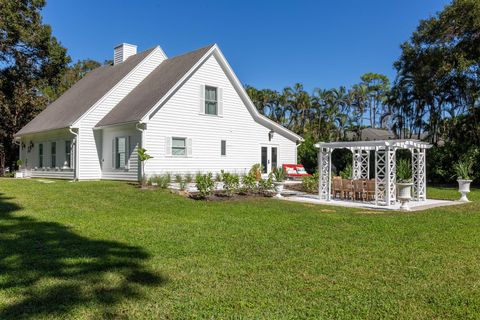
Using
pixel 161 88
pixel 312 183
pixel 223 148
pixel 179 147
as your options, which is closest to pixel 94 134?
pixel 161 88

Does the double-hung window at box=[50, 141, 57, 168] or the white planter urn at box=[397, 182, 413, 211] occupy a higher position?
the double-hung window at box=[50, 141, 57, 168]

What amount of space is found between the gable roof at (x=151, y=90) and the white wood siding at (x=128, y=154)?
0.51 m

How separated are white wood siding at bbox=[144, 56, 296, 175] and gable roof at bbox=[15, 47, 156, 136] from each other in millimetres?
4260

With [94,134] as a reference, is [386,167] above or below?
below

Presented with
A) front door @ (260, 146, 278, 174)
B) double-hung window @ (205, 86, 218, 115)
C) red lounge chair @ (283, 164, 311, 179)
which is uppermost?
double-hung window @ (205, 86, 218, 115)

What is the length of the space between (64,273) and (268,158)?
17.9 metres

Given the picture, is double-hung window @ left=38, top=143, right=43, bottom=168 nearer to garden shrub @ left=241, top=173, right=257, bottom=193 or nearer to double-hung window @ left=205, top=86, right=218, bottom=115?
double-hung window @ left=205, top=86, right=218, bottom=115

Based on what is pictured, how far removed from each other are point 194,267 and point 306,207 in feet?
21.7

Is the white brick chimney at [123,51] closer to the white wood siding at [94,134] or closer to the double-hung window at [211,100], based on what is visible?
the white wood siding at [94,134]

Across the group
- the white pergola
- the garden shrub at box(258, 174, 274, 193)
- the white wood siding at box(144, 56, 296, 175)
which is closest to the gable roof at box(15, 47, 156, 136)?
the white wood siding at box(144, 56, 296, 175)

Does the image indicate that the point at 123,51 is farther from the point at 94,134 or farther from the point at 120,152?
the point at 120,152

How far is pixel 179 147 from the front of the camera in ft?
60.1

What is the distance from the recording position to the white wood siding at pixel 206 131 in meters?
17.5

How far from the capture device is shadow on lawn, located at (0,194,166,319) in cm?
386
